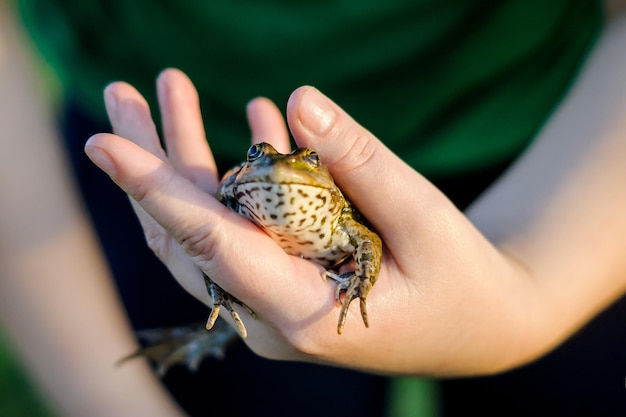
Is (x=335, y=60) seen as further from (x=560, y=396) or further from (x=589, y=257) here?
(x=560, y=396)

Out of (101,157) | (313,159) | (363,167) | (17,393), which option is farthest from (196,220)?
(17,393)

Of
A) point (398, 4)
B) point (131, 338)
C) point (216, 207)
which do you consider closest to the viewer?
point (216, 207)

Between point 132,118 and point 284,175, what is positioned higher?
point 132,118

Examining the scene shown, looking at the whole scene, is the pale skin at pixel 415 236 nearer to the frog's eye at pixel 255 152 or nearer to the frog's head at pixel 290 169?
the frog's head at pixel 290 169

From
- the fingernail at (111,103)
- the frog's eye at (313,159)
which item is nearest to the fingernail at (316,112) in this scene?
the frog's eye at (313,159)

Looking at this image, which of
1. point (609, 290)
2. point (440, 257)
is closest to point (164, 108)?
point (440, 257)

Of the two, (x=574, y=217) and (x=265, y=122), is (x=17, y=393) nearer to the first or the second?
(x=265, y=122)
